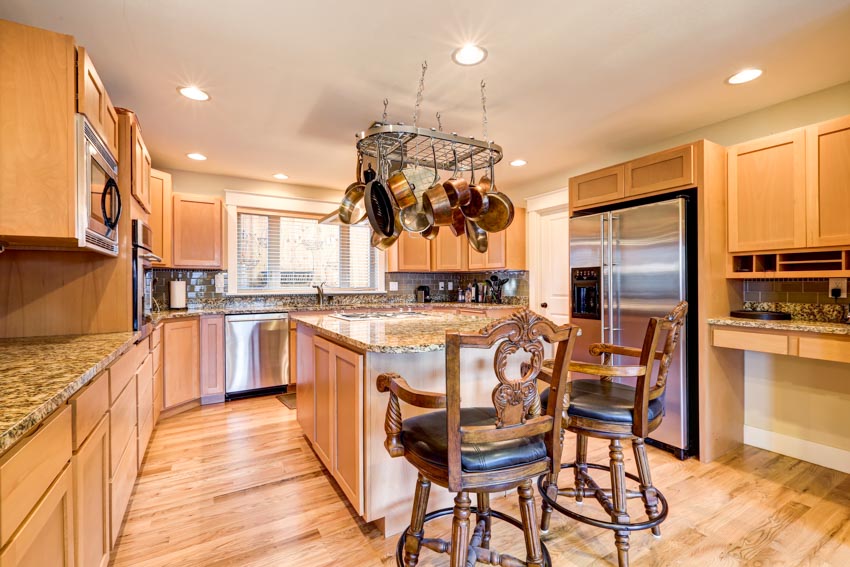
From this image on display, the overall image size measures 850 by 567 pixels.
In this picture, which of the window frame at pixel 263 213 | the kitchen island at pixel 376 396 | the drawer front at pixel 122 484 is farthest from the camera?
the window frame at pixel 263 213

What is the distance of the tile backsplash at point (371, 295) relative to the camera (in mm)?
4199

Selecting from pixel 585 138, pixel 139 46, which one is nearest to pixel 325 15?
pixel 139 46

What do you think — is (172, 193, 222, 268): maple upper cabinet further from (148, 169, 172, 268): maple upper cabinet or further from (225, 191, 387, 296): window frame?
(225, 191, 387, 296): window frame

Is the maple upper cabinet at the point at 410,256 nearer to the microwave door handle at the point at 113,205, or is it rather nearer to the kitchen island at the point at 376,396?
the kitchen island at the point at 376,396

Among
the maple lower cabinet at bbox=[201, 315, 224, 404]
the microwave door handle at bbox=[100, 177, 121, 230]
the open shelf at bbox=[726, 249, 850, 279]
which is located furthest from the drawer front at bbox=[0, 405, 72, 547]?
the open shelf at bbox=[726, 249, 850, 279]

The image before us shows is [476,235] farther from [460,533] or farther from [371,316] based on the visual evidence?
[460,533]

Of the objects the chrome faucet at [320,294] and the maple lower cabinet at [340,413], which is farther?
the chrome faucet at [320,294]

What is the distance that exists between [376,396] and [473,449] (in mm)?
694

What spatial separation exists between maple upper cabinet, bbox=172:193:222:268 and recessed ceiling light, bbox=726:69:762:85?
4289 mm

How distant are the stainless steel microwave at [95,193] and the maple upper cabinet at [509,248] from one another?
3493 mm

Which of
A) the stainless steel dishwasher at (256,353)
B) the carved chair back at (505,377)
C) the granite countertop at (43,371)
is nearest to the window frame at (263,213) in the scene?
the stainless steel dishwasher at (256,353)

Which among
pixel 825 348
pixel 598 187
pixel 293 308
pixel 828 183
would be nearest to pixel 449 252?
pixel 293 308

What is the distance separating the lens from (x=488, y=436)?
1.10 metres

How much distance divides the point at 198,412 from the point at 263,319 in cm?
99
